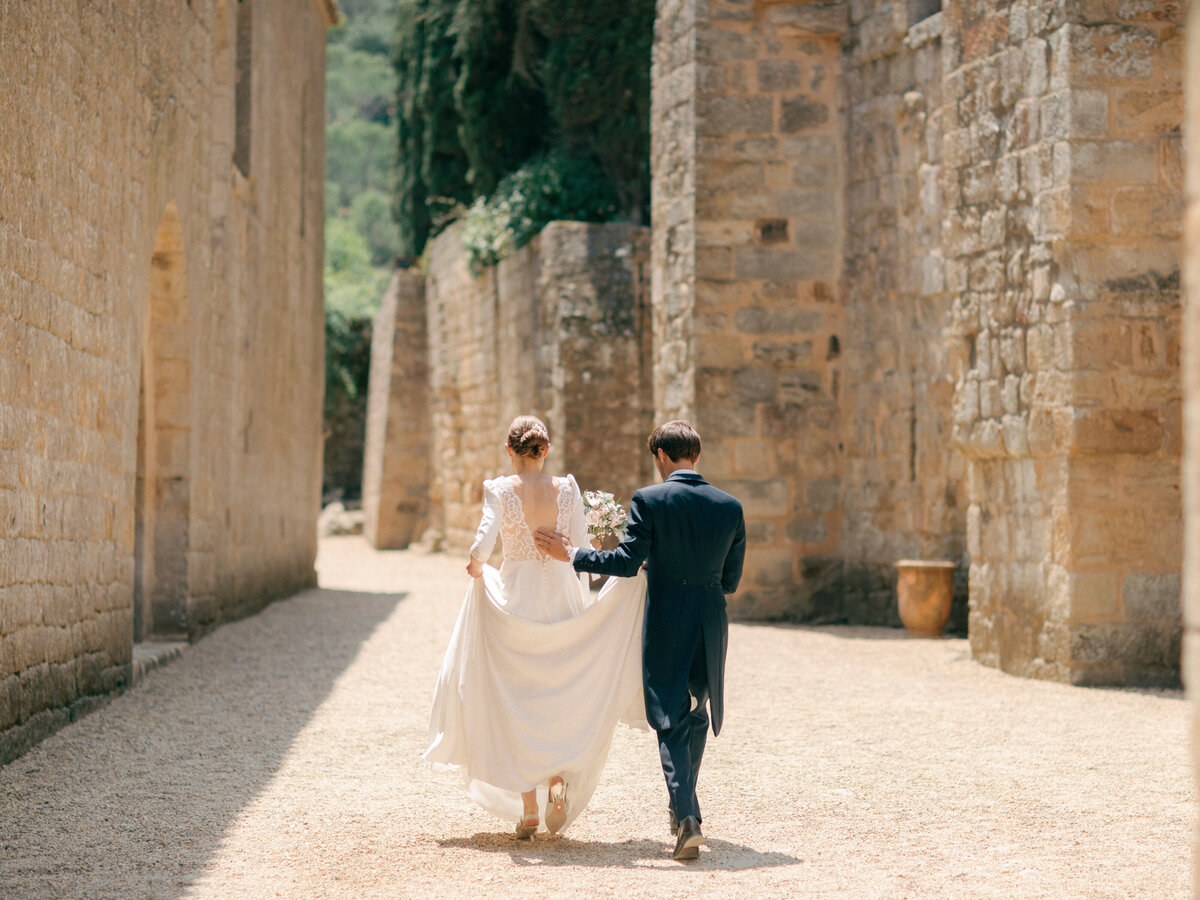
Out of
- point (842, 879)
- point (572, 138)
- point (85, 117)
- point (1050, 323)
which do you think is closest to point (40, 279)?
point (85, 117)

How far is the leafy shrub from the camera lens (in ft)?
52.1

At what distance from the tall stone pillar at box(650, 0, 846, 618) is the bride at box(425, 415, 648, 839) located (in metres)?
6.07

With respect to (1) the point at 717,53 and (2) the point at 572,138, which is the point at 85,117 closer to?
(1) the point at 717,53

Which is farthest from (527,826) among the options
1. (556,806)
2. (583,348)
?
(583,348)

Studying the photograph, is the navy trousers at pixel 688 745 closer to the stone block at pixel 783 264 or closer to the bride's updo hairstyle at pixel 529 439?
the bride's updo hairstyle at pixel 529 439

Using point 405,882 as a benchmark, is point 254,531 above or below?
above

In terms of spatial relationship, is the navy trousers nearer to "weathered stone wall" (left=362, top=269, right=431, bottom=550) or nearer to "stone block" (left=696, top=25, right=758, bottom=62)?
"stone block" (left=696, top=25, right=758, bottom=62)

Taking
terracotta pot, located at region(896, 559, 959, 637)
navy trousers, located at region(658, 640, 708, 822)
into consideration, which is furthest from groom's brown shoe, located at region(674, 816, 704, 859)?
terracotta pot, located at region(896, 559, 959, 637)

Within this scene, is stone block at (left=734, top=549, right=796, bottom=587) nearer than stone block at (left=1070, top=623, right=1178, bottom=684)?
No

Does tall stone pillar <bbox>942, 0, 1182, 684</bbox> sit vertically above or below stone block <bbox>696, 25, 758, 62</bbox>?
below

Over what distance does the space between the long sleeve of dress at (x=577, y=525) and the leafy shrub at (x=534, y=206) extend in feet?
38.3

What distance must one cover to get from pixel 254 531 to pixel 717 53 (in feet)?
17.0

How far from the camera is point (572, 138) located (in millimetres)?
17188

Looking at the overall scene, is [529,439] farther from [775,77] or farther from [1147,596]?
[775,77]
